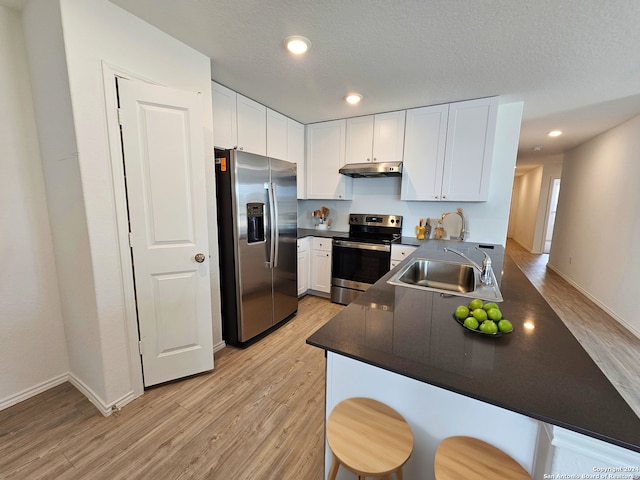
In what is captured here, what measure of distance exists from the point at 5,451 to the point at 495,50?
396 centimetres

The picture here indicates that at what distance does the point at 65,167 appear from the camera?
63.3 inches

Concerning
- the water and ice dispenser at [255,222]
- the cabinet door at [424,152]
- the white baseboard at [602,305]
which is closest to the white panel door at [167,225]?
the water and ice dispenser at [255,222]

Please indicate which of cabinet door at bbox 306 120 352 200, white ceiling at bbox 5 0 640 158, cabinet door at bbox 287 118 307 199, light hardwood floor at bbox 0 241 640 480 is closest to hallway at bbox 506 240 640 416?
light hardwood floor at bbox 0 241 640 480

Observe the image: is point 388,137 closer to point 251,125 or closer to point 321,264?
point 251,125

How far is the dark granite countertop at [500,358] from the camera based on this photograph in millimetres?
676

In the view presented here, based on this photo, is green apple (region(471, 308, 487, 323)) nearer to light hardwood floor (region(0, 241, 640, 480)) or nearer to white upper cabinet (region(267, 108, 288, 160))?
light hardwood floor (region(0, 241, 640, 480))

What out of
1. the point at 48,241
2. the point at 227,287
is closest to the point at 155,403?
the point at 227,287

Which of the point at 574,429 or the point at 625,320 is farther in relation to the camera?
the point at 625,320

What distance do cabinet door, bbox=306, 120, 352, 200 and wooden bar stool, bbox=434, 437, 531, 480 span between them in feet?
10.3

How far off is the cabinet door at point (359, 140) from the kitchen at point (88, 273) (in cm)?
195

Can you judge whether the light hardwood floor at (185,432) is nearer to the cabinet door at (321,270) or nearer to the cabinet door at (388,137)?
the cabinet door at (321,270)

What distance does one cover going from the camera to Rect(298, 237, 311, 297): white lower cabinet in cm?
351

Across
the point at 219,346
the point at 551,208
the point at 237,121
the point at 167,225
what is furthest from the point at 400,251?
the point at 551,208

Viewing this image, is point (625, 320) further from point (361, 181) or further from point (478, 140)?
point (361, 181)
